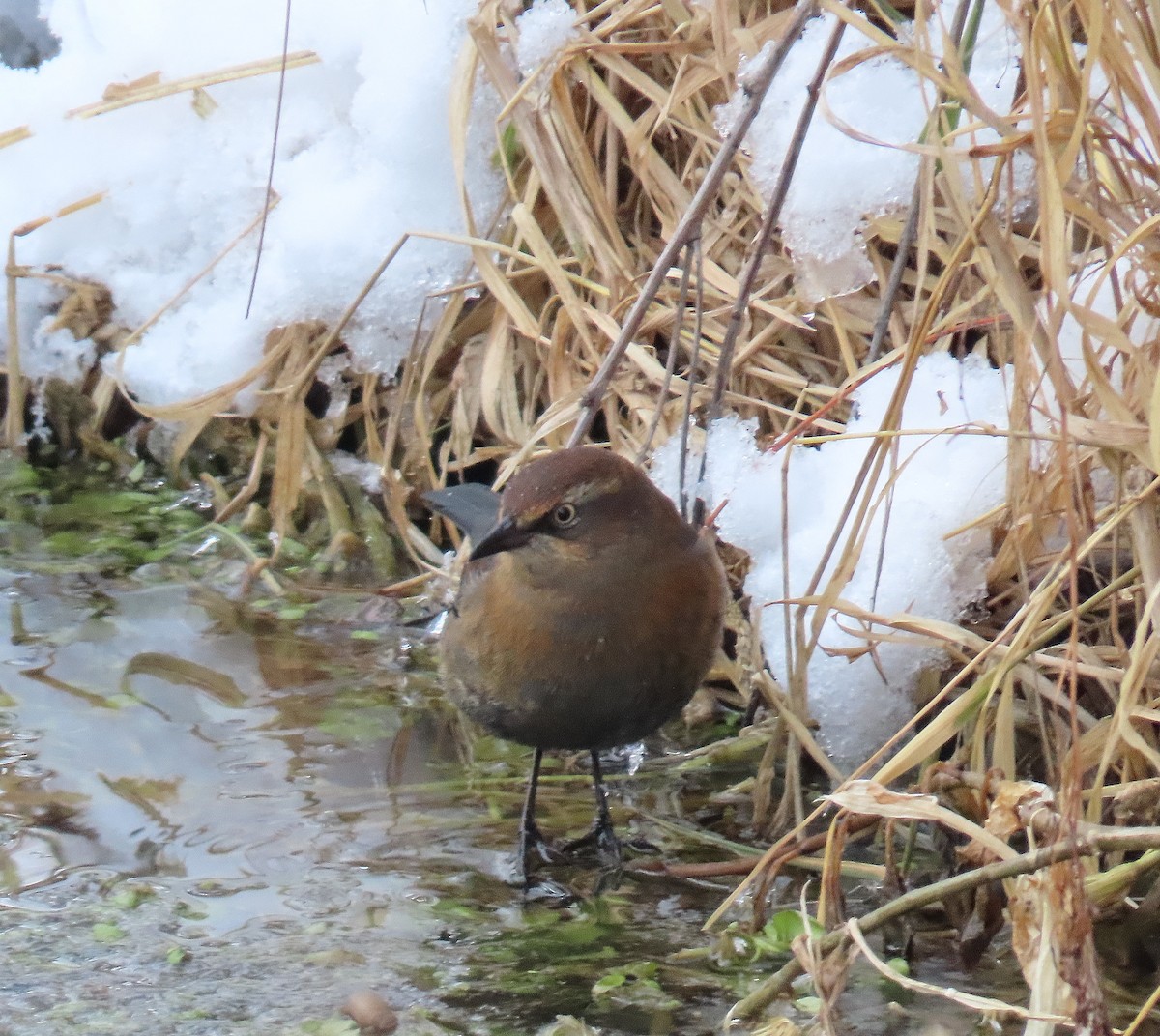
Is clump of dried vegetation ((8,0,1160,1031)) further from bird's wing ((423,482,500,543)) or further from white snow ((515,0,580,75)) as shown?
bird's wing ((423,482,500,543))

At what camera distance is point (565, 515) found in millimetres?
3025

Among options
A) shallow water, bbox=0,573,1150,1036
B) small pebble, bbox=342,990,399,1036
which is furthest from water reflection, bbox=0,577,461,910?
small pebble, bbox=342,990,399,1036

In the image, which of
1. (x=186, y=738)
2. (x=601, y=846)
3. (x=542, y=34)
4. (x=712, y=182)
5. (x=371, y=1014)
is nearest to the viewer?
(x=371, y=1014)

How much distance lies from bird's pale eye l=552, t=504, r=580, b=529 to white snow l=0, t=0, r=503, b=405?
150cm

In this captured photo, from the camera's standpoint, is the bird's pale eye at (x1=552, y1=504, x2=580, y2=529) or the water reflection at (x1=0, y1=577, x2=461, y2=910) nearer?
the water reflection at (x1=0, y1=577, x2=461, y2=910)

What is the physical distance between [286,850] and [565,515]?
84cm

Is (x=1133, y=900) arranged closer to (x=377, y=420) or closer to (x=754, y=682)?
(x=754, y=682)

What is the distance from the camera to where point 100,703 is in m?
3.49

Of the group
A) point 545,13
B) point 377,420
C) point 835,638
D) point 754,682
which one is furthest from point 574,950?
point 545,13

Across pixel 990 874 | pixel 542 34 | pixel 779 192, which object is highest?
pixel 542 34

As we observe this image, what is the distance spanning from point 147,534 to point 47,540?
28cm

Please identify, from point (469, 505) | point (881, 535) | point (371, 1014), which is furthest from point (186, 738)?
point (881, 535)

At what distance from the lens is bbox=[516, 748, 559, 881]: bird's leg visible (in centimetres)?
293

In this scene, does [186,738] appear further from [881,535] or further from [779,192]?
[779,192]
